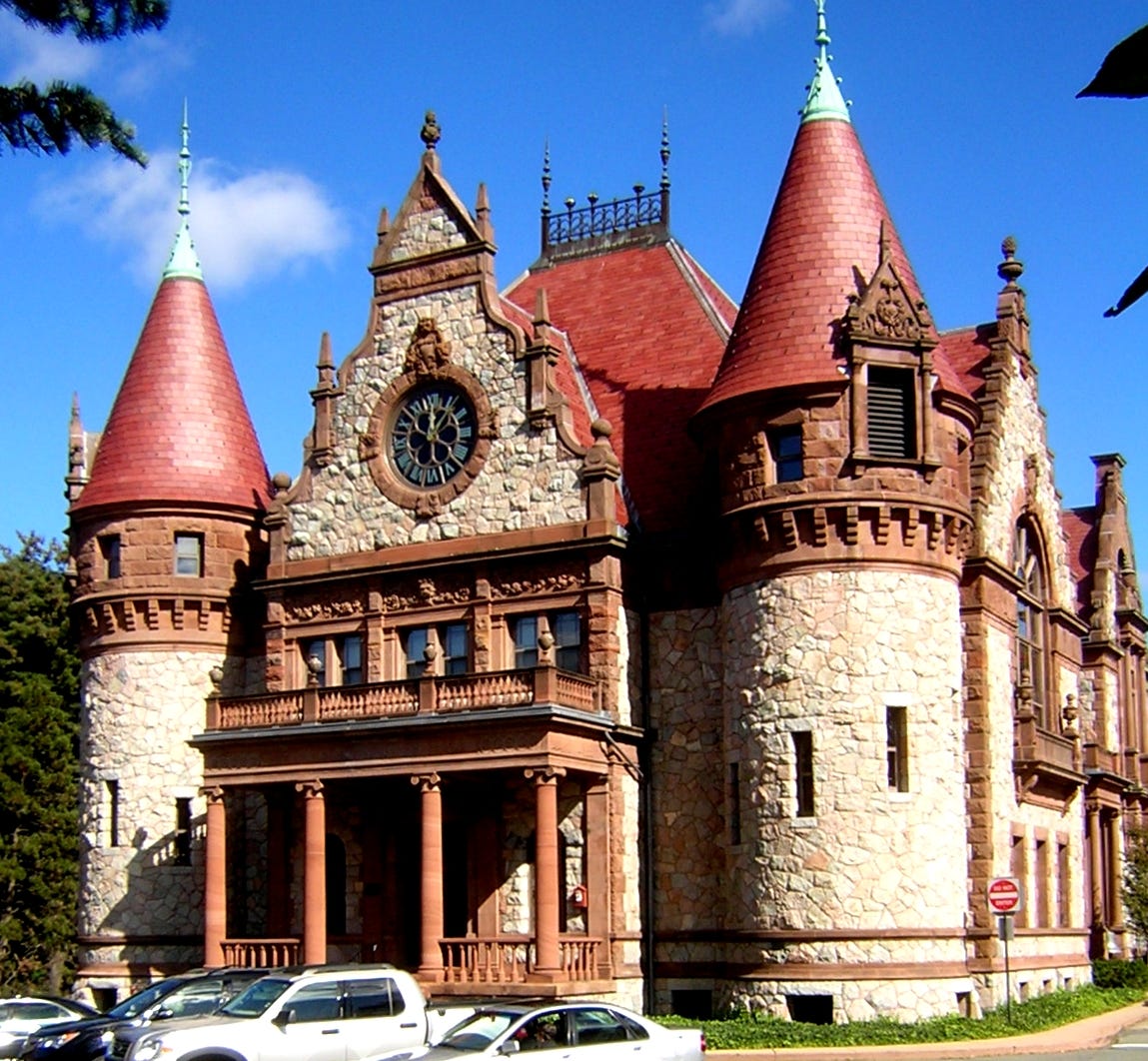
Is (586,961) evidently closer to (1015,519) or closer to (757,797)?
(757,797)

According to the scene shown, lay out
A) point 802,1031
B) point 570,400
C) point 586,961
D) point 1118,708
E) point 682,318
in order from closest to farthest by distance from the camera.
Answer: point 802,1031 → point 586,961 → point 570,400 → point 682,318 → point 1118,708

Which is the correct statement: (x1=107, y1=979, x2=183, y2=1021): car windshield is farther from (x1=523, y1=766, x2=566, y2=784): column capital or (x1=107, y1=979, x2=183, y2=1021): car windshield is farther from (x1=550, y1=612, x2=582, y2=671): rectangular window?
(x1=550, y1=612, x2=582, y2=671): rectangular window

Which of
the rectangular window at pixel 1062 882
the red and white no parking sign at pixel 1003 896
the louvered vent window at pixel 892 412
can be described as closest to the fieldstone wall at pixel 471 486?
the louvered vent window at pixel 892 412

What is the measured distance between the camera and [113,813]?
3803 cm

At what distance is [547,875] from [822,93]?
16.1 metres

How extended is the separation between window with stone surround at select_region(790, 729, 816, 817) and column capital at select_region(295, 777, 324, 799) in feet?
28.7

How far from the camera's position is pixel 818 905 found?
30.6 meters

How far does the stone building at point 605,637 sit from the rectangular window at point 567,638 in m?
0.06

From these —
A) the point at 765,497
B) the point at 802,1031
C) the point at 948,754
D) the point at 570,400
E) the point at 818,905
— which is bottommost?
the point at 802,1031

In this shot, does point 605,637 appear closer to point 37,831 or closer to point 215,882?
point 215,882

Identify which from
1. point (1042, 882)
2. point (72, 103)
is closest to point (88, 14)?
point (72, 103)

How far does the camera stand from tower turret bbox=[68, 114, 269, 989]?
37.4m

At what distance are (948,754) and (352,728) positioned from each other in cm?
1066

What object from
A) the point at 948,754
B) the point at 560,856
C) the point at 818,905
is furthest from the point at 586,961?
the point at 948,754
